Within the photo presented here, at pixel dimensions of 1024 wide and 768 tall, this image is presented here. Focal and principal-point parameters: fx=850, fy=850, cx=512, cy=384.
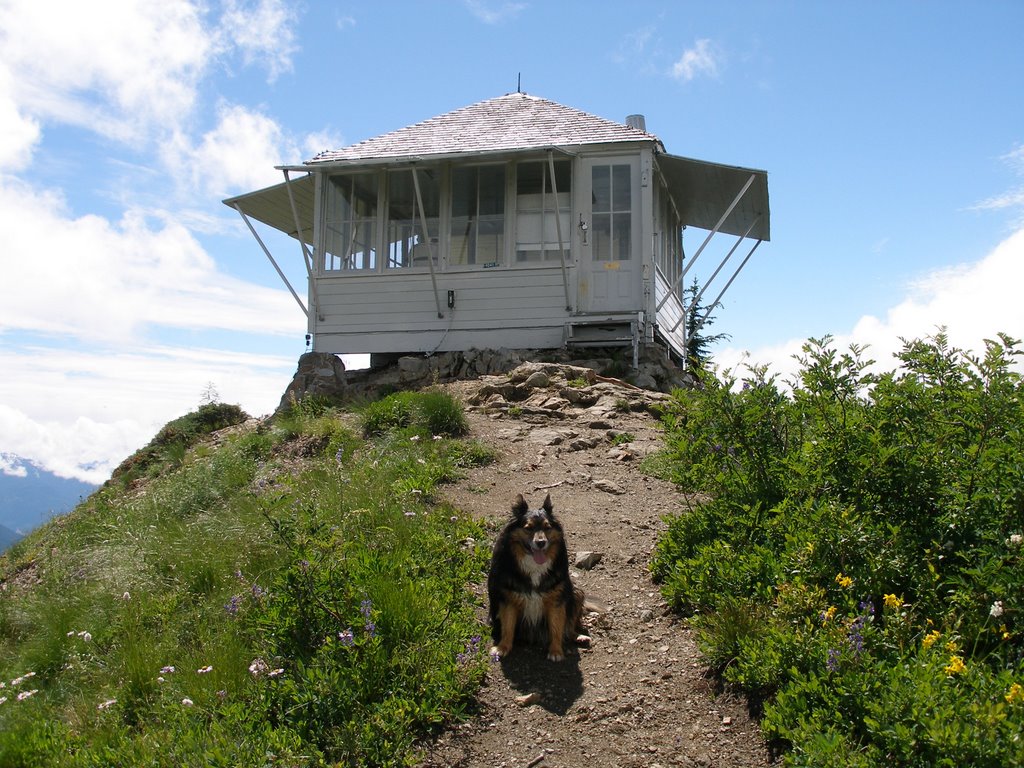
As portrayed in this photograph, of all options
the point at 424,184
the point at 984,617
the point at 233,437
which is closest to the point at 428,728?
the point at 984,617

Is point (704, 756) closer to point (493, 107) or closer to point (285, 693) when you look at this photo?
point (285, 693)

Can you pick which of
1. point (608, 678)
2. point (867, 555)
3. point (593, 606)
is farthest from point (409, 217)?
point (867, 555)

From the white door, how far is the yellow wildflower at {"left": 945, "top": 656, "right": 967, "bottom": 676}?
11.6m

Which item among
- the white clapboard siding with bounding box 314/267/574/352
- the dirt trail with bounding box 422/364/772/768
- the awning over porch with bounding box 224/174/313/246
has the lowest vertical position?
the dirt trail with bounding box 422/364/772/768

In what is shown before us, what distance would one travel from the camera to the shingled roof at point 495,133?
15.1 meters

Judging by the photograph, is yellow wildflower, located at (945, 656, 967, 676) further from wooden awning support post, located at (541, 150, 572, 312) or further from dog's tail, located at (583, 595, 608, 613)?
wooden awning support post, located at (541, 150, 572, 312)

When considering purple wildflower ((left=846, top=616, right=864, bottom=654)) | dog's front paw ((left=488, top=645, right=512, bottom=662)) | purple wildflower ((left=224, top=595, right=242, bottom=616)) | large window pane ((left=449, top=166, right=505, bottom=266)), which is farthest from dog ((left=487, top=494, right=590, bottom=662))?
large window pane ((left=449, top=166, right=505, bottom=266))

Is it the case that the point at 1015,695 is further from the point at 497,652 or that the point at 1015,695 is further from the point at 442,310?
the point at 442,310

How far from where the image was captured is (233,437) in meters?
13.4

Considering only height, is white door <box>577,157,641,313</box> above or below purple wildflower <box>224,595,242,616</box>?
above

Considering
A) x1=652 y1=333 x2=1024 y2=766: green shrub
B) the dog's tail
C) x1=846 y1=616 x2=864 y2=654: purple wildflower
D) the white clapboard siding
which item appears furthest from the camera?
the white clapboard siding

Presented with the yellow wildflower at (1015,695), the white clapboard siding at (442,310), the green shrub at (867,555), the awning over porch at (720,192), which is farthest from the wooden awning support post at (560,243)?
the yellow wildflower at (1015,695)

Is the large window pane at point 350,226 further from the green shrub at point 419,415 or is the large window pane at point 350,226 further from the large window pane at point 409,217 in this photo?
the green shrub at point 419,415

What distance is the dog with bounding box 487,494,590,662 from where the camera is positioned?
5.34 meters
